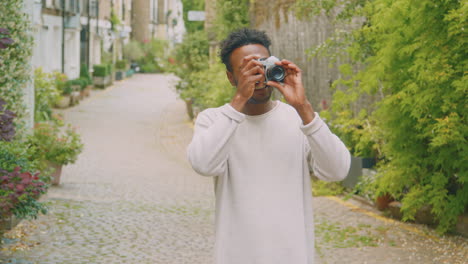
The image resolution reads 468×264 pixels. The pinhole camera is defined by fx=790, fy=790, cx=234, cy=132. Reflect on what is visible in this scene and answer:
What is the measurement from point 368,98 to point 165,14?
62.4m

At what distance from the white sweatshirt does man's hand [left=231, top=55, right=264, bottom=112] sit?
0.14ft

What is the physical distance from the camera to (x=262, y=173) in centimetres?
283

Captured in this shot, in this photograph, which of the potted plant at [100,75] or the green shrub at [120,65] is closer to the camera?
the potted plant at [100,75]

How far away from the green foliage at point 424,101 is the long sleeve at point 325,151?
4.15 metres

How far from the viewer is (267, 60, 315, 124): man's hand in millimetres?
2727

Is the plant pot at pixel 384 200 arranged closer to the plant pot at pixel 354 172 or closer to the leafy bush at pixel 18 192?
the plant pot at pixel 354 172

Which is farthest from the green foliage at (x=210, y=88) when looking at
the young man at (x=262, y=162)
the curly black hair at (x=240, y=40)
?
the young man at (x=262, y=162)

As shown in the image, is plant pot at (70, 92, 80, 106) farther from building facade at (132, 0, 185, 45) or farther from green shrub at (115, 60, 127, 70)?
building facade at (132, 0, 185, 45)

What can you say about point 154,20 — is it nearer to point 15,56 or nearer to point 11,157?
point 15,56

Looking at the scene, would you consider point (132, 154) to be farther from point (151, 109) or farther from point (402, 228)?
point (151, 109)

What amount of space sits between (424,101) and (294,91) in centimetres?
474

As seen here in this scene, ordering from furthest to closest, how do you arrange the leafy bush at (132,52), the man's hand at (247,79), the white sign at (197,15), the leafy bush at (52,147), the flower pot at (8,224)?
the leafy bush at (132,52) < the white sign at (197,15) < the leafy bush at (52,147) < the flower pot at (8,224) < the man's hand at (247,79)

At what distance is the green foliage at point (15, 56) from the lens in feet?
27.5

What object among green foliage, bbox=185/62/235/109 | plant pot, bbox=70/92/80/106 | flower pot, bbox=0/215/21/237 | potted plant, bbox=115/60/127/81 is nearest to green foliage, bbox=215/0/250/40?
green foliage, bbox=185/62/235/109
